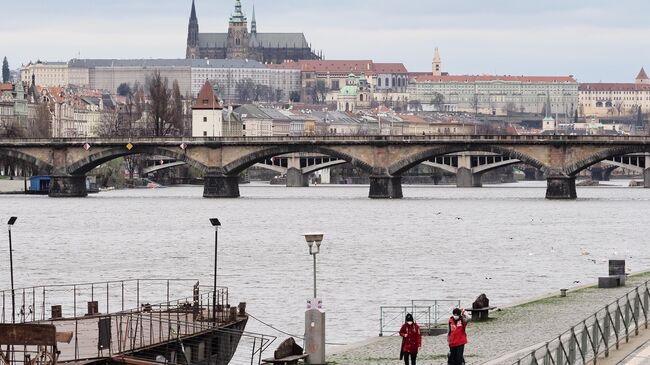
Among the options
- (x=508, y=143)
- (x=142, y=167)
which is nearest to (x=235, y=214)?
(x=508, y=143)

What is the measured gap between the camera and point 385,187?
415 ft

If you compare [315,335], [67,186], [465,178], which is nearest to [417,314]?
[315,335]

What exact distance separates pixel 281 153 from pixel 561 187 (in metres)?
19.8

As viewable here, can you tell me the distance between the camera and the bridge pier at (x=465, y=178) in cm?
16812

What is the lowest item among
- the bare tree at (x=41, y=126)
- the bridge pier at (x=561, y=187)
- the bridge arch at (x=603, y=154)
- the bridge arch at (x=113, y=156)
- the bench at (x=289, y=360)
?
the bench at (x=289, y=360)

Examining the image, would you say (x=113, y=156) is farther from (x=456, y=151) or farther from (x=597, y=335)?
(x=597, y=335)

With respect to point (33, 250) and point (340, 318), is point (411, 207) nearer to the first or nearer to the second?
point (33, 250)

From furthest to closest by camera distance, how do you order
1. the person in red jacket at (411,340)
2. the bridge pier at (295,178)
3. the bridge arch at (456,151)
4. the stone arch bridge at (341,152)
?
the bridge pier at (295,178)
the bridge arch at (456,151)
the stone arch bridge at (341,152)
the person in red jacket at (411,340)

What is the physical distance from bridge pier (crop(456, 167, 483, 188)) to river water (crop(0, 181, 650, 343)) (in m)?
40.9

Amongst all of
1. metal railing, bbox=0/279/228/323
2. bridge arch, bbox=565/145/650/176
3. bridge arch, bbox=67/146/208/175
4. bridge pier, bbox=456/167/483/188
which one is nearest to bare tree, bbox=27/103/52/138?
bridge pier, bbox=456/167/483/188

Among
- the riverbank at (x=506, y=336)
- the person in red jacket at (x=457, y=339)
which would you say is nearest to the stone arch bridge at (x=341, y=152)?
the riverbank at (x=506, y=336)

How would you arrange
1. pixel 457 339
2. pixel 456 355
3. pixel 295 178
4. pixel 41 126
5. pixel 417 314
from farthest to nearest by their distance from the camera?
pixel 41 126 → pixel 295 178 → pixel 417 314 → pixel 456 355 → pixel 457 339

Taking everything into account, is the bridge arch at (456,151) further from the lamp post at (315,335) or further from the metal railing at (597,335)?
the lamp post at (315,335)

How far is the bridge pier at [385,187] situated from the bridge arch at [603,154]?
1259cm
